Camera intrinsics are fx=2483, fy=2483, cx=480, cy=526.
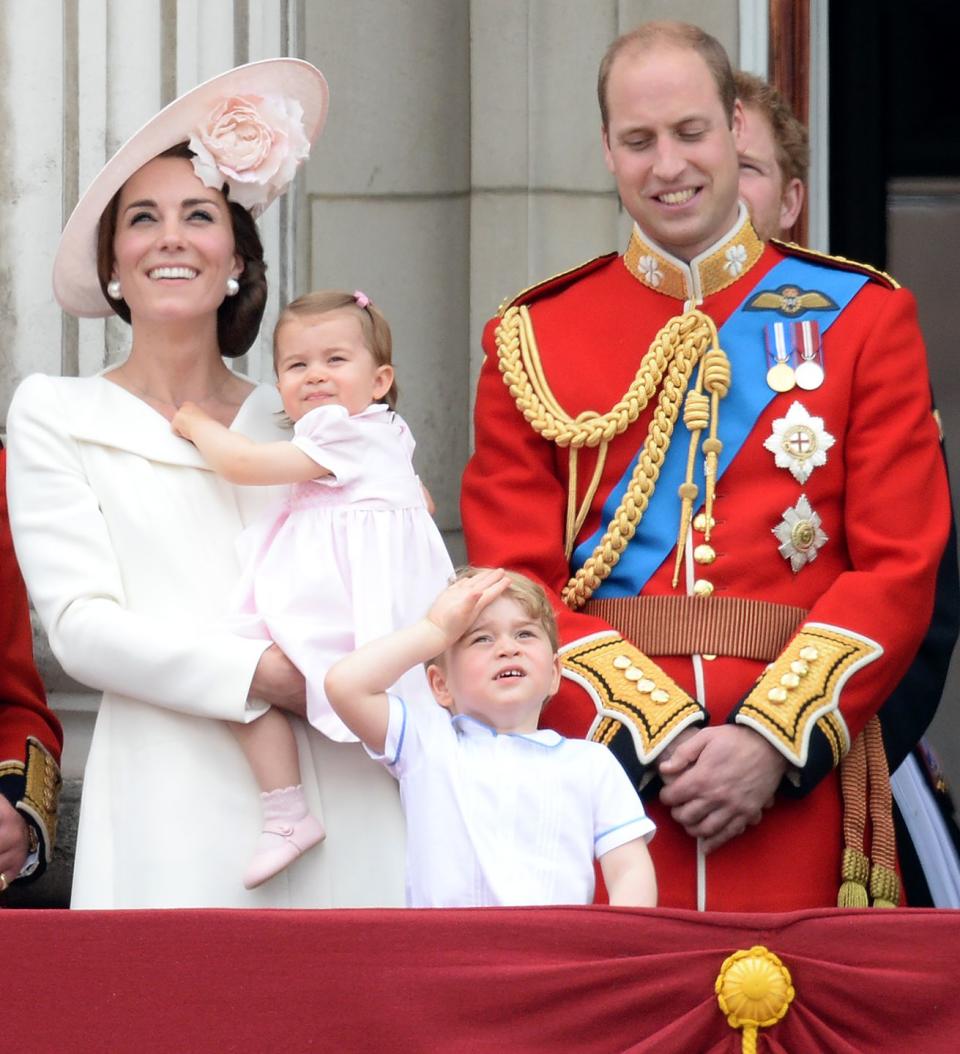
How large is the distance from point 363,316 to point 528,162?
168 centimetres

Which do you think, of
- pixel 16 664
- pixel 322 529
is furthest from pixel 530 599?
pixel 16 664

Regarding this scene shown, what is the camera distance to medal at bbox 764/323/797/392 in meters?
3.45

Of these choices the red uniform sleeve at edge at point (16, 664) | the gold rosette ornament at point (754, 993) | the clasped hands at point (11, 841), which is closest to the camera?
the gold rosette ornament at point (754, 993)

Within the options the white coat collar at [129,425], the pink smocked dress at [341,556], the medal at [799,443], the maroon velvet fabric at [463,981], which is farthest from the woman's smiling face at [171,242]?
the maroon velvet fabric at [463,981]

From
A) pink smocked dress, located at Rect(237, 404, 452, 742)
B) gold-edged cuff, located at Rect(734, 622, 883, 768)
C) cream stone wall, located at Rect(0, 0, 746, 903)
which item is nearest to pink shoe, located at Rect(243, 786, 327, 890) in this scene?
pink smocked dress, located at Rect(237, 404, 452, 742)

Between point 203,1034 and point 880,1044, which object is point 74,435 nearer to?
point 203,1034

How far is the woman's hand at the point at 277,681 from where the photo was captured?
10.6 ft

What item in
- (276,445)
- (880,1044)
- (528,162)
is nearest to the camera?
(880,1044)

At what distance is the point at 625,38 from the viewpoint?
355 centimetres

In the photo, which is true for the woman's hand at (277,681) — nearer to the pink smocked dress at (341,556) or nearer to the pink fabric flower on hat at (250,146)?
the pink smocked dress at (341,556)

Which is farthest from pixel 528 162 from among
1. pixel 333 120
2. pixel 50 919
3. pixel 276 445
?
pixel 50 919

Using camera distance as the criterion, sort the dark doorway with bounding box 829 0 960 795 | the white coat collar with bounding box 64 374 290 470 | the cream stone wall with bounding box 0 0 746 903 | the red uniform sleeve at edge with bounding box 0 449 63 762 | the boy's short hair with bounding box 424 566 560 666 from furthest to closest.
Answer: the dark doorway with bounding box 829 0 960 795 → the cream stone wall with bounding box 0 0 746 903 → the red uniform sleeve at edge with bounding box 0 449 63 762 → the white coat collar with bounding box 64 374 290 470 → the boy's short hair with bounding box 424 566 560 666

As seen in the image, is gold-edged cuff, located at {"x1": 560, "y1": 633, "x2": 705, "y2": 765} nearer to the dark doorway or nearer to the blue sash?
the blue sash

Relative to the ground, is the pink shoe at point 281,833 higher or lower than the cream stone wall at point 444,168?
lower
